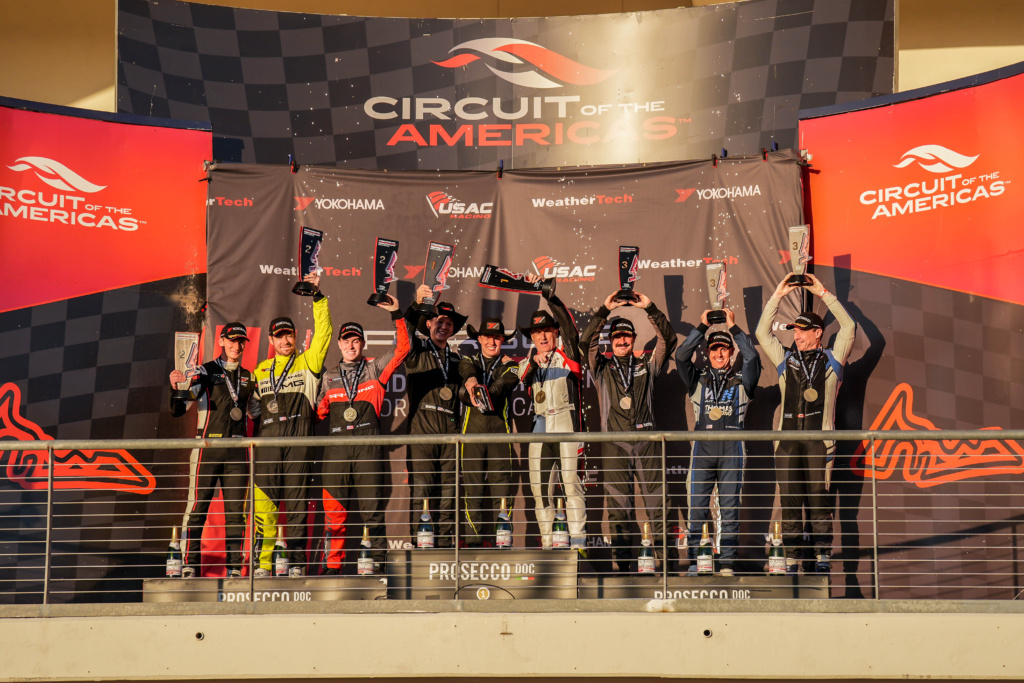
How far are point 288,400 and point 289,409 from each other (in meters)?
0.05

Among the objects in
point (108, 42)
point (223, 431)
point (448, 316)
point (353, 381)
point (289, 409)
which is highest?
point (108, 42)

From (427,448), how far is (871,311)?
9.22ft

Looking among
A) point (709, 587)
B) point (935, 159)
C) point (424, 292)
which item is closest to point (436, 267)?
point (424, 292)

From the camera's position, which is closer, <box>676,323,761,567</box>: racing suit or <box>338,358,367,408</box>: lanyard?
<box>676,323,761,567</box>: racing suit

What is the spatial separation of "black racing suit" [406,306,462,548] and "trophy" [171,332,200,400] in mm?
1198

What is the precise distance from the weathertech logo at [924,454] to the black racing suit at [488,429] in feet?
6.52

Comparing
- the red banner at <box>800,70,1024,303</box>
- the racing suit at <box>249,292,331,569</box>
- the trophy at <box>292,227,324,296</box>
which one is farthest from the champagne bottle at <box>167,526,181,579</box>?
the red banner at <box>800,70,1024,303</box>

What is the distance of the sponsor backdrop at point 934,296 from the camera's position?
5797mm

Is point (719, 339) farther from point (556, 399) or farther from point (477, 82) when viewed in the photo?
point (477, 82)

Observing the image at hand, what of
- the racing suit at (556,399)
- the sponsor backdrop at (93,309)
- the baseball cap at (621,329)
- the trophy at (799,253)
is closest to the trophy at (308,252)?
the sponsor backdrop at (93,309)

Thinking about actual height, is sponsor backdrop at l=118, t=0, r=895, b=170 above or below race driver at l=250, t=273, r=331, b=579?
above

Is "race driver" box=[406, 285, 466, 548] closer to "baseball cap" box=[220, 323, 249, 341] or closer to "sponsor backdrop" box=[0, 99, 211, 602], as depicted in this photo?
"baseball cap" box=[220, 323, 249, 341]

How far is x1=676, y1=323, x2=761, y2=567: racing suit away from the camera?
5.53 m

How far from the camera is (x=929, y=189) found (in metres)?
6.16
